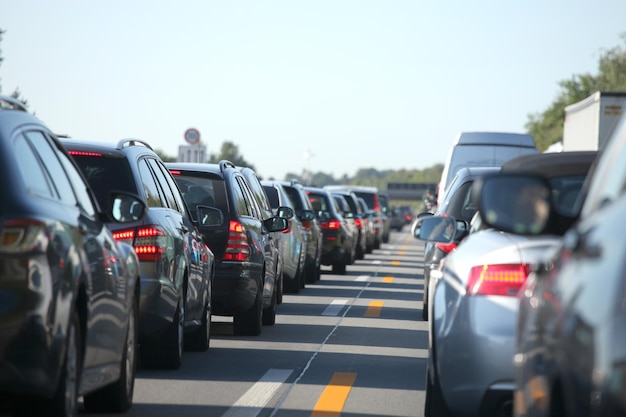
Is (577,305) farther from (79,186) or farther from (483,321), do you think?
(79,186)

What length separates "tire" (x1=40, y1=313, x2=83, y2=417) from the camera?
6.26 metres

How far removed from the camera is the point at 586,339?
11.4ft

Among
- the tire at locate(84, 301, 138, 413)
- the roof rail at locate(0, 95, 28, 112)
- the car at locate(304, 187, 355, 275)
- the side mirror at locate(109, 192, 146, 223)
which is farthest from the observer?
the car at locate(304, 187, 355, 275)

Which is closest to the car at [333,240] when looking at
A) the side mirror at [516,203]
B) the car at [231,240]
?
the car at [231,240]

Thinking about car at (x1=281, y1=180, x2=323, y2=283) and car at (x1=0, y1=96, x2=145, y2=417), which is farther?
car at (x1=281, y1=180, x2=323, y2=283)

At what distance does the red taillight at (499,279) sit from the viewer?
6570 millimetres

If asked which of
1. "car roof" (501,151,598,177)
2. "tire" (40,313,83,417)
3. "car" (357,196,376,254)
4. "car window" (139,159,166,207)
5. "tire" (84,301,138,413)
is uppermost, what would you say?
"car roof" (501,151,598,177)

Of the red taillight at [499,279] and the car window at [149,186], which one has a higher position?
the car window at [149,186]

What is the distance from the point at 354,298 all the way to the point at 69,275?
47.9 feet

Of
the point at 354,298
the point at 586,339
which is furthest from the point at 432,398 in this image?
the point at 354,298

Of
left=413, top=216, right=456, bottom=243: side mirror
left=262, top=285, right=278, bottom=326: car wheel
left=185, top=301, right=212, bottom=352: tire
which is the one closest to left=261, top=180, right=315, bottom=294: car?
left=262, top=285, right=278, bottom=326: car wheel

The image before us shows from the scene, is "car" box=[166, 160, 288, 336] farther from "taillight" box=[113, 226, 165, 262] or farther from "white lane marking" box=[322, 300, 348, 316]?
"taillight" box=[113, 226, 165, 262]

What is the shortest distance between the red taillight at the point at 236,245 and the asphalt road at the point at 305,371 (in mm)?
780

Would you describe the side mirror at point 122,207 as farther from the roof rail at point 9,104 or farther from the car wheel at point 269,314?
the car wheel at point 269,314
